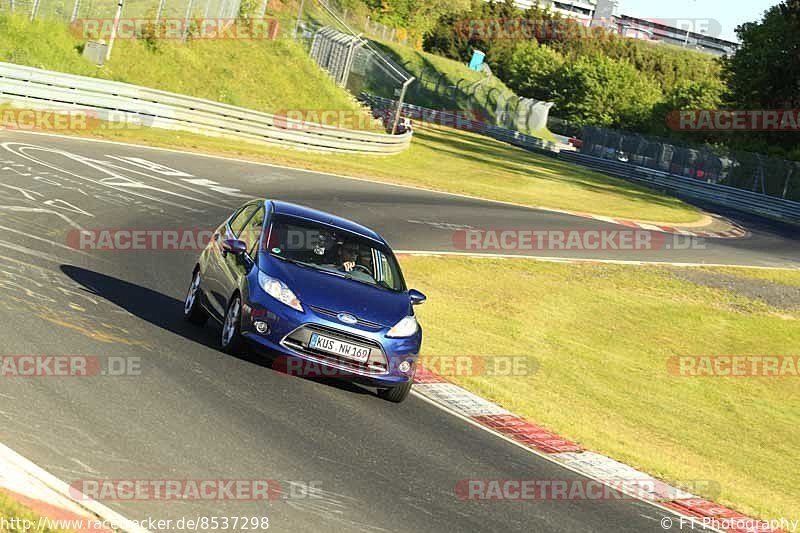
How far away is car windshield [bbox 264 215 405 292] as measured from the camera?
11315 mm

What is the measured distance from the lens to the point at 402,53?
9056cm

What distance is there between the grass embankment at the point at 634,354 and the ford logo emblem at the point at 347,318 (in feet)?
9.22

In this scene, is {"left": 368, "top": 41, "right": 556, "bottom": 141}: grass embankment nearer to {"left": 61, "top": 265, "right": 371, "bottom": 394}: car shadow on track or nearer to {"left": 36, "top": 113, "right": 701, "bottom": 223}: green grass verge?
{"left": 36, "top": 113, "right": 701, "bottom": 223}: green grass verge

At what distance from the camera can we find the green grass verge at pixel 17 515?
545cm

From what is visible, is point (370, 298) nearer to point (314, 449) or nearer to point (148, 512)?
point (314, 449)

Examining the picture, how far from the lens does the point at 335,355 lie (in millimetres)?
10320

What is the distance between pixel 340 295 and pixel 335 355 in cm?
63

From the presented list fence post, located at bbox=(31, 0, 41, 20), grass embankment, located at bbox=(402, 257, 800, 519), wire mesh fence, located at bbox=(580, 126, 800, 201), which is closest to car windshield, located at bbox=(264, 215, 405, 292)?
grass embankment, located at bbox=(402, 257, 800, 519)

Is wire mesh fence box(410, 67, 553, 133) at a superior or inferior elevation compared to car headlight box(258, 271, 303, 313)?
superior

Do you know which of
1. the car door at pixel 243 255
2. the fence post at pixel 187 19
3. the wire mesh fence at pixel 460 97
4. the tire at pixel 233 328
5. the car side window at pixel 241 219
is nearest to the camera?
the tire at pixel 233 328

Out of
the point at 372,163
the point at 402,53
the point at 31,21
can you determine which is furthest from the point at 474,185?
the point at 402,53

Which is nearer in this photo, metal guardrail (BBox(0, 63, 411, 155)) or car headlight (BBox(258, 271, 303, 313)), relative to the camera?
car headlight (BBox(258, 271, 303, 313))

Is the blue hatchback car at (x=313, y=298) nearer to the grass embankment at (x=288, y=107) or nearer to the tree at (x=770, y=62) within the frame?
the grass embankment at (x=288, y=107)

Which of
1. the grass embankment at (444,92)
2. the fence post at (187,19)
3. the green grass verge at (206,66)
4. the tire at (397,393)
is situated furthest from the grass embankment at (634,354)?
the grass embankment at (444,92)
